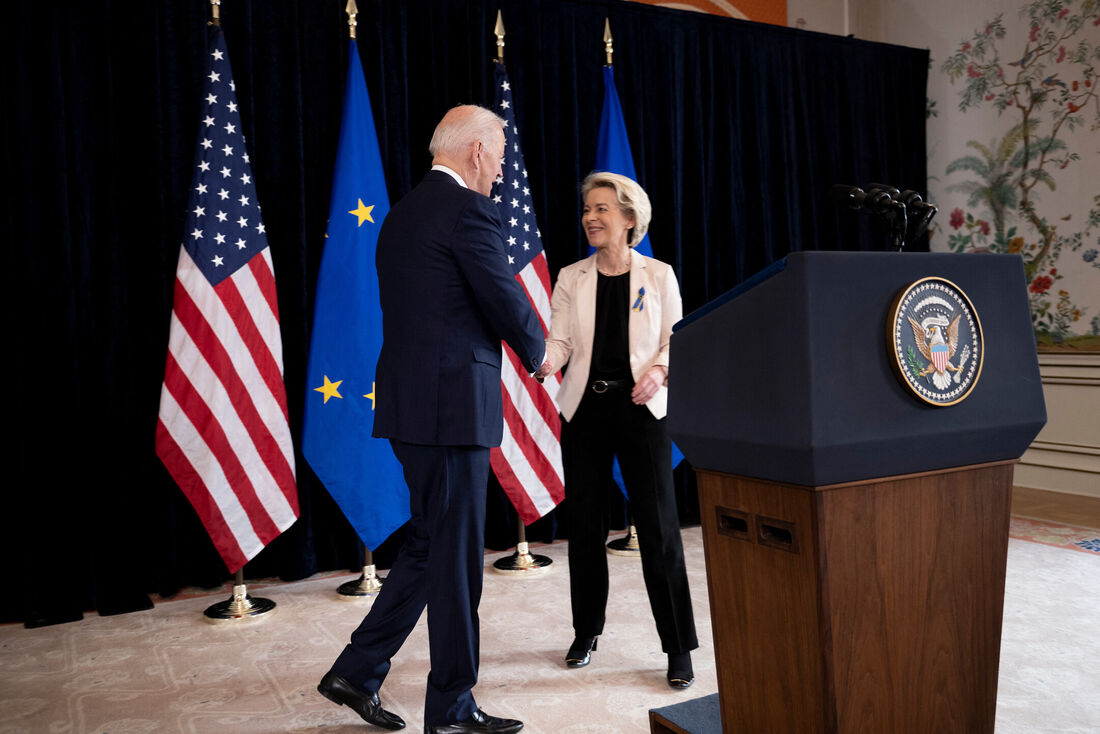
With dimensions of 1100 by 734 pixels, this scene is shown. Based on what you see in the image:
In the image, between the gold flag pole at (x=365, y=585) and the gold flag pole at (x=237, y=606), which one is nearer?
the gold flag pole at (x=237, y=606)

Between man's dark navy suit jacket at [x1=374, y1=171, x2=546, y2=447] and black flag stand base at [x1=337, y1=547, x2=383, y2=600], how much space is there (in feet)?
5.43

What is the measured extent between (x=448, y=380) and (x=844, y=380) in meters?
1.00

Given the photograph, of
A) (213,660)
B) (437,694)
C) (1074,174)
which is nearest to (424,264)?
(437,694)

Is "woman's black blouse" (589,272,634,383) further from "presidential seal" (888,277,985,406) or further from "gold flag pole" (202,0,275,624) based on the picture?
"gold flag pole" (202,0,275,624)

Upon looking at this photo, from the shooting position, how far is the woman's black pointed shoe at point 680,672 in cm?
228

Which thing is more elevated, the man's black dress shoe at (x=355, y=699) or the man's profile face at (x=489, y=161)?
the man's profile face at (x=489, y=161)

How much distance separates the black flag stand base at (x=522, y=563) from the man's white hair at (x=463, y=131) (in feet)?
6.96

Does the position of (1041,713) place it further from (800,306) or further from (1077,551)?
(1077,551)

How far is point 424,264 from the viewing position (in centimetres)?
189

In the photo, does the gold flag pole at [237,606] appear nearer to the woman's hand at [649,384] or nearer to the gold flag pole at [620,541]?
the gold flag pole at [620,541]

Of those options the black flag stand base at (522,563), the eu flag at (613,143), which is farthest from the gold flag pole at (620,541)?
the black flag stand base at (522,563)

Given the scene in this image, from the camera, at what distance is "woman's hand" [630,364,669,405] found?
2293mm

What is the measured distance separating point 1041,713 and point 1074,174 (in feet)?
11.9

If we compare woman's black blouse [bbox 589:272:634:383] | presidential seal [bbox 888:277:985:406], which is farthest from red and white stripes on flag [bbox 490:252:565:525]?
presidential seal [bbox 888:277:985:406]
